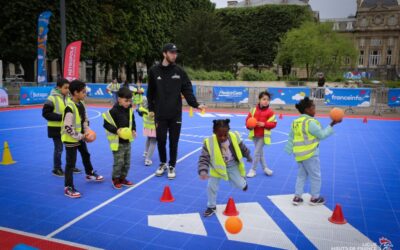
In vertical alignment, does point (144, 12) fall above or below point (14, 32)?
above

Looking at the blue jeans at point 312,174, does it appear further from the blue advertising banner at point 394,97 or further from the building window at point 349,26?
the building window at point 349,26

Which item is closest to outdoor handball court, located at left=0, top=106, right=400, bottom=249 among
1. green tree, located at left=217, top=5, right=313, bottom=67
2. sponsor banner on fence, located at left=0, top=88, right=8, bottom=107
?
sponsor banner on fence, located at left=0, top=88, right=8, bottom=107

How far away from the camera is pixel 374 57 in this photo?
3425 inches

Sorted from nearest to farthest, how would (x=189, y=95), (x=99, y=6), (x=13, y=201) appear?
(x=13, y=201) → (x=189, y=95) → (x=99, y=6)

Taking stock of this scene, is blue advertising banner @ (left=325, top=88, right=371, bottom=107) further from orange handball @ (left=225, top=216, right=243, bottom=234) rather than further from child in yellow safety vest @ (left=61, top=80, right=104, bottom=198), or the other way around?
orange handball @ (left=225, top=216, right=243, bottom=234)

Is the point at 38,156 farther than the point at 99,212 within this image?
Yes

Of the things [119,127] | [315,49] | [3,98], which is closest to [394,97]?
[119,127]

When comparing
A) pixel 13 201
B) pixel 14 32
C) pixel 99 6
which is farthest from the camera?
pixel 99 6

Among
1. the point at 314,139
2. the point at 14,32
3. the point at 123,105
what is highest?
the point at 14,32

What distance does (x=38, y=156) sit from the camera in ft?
29.2

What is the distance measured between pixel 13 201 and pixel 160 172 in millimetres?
2768

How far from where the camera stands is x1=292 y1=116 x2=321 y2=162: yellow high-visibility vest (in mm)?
5395

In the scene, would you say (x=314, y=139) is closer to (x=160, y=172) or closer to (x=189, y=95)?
(x=189, y=95)

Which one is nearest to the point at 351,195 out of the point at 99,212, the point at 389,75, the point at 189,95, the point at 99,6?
the point at 189,95
